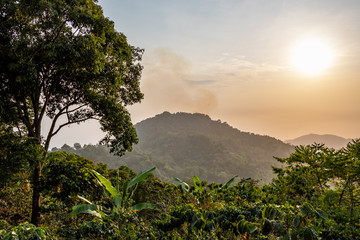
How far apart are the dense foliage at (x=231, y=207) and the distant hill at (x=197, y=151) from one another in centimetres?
5218

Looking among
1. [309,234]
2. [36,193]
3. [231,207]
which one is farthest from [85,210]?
[36,193]

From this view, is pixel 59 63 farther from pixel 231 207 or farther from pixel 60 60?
pixel 231 207

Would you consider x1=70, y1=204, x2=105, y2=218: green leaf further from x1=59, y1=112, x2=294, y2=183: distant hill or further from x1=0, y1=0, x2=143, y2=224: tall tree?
x1=59, y1=112, x2=294, y2=183: distant hill

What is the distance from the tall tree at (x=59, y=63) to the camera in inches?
231

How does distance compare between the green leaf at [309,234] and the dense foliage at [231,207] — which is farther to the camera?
the dense foliage at [231,207]

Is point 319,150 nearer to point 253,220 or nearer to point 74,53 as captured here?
point 253,220

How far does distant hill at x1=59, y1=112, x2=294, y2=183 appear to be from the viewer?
86.2 m

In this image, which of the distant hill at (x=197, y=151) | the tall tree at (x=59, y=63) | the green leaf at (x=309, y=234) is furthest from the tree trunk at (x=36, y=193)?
the distant hill at (x=197, y=151)

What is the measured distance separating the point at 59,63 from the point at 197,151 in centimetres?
11758

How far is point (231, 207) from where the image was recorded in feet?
9.18

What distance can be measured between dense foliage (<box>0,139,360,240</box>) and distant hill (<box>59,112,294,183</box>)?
5218 centimetres

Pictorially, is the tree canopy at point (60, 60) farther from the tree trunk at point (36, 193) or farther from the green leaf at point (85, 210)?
the green leaf at point (85, 210)

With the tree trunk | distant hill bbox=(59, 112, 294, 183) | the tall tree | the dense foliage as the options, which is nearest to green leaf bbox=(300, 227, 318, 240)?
the dense foliage

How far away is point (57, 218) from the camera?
8.02 meters
